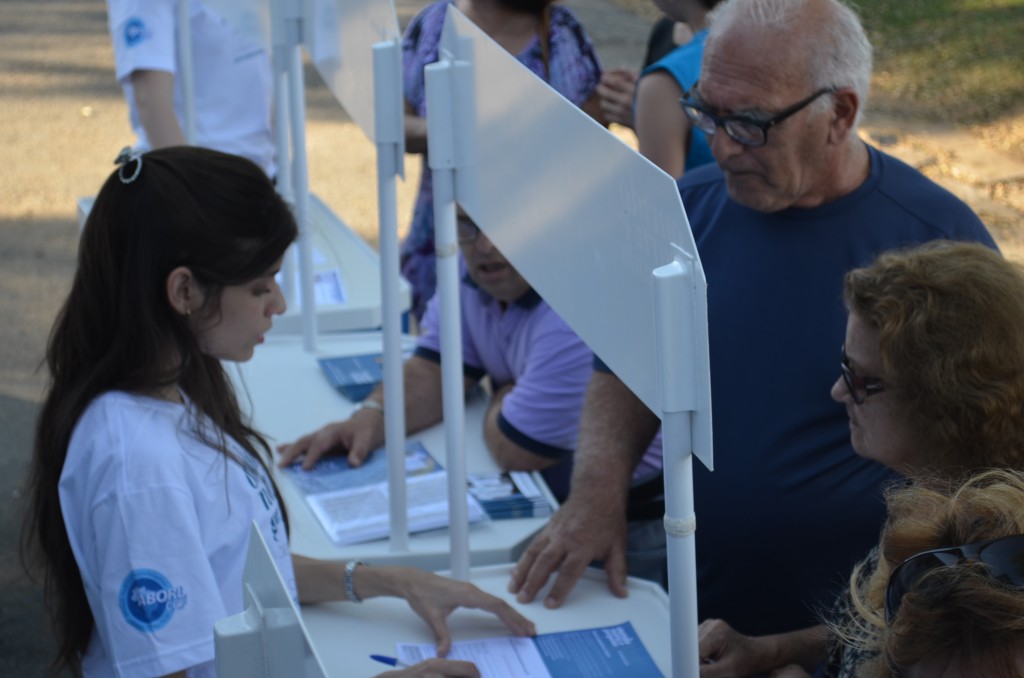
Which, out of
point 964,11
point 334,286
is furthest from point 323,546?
point 964,11

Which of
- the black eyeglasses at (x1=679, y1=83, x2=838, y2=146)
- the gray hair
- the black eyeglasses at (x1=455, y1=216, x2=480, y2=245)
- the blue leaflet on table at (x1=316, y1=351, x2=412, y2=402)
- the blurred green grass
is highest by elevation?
the gray hair

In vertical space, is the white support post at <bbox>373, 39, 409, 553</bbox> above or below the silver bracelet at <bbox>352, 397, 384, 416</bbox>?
above

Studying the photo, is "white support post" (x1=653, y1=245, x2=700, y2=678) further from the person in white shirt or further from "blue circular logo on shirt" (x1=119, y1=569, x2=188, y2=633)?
"blue circular logo on shirt" (x1=119, y1=569, x2=188, y2=633)

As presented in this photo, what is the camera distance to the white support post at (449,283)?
1.92 meters

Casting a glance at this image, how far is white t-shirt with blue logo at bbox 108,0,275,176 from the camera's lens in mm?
3201

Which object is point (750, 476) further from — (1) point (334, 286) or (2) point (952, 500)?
(1) point (334, 286)

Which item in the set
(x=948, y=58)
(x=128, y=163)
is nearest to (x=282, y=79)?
(x=128, y=163)

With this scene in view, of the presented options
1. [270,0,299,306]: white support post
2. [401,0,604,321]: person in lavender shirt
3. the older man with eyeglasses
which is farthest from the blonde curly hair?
[401,0,604,321]: person in lavender shirt

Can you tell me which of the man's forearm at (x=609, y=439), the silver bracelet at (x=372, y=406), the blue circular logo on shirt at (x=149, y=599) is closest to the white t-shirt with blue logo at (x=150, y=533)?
the blue circular logo on shirt at (x=149, y=599)

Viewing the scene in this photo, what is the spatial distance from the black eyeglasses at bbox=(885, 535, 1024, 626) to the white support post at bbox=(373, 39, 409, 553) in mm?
1138

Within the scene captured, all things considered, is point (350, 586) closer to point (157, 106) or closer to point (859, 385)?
point (859, 385)

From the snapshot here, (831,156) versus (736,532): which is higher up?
(831,156)

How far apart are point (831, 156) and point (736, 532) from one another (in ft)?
2.19

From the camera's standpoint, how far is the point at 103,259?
1774 mm
